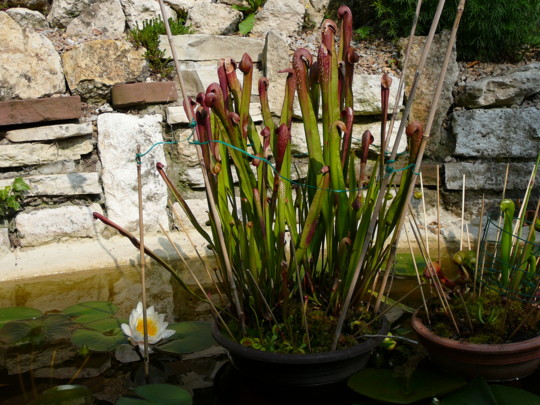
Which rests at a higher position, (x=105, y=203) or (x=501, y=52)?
(x=501, y=52)

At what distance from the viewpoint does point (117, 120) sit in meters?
2.70

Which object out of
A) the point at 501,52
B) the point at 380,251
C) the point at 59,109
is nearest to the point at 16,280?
the point at 59,109

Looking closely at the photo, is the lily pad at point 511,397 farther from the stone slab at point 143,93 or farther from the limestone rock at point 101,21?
the limestone rock at point 101,21

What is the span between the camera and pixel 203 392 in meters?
1.43

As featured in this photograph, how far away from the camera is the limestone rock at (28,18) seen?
3012mm

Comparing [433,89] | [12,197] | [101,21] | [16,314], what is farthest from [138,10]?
[16,314]

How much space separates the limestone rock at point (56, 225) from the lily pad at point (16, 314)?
82 cm

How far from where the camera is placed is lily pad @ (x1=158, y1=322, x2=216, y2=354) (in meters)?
1.53

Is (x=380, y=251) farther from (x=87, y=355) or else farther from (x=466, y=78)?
(x=466, y=78)

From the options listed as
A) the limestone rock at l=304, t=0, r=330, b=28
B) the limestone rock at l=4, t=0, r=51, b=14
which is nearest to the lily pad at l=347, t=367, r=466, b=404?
the limestone rock at l=304, t=0, r=330, b=28

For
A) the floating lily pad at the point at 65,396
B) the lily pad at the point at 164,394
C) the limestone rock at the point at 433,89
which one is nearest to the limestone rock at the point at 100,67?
the limestone rock at the point at 433,89

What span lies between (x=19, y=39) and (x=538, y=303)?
2.49 meters

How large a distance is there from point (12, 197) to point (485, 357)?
6.68ft

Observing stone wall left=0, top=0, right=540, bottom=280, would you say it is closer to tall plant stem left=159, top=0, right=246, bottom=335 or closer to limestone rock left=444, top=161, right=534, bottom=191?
limestone rock left=444, top=161, right=534, bottom=191
